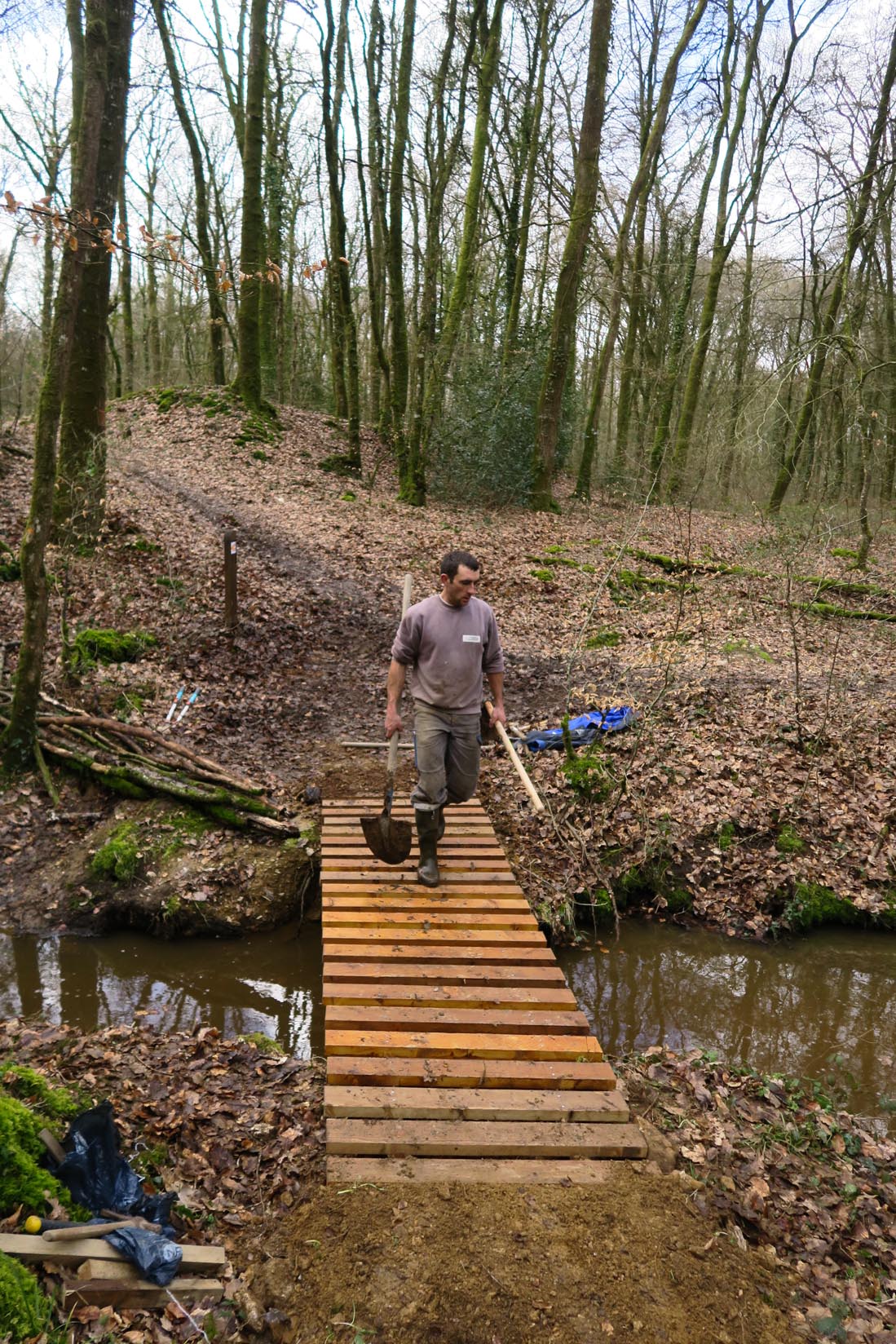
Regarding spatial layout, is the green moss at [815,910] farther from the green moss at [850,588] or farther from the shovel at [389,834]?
the green moss at [850,588]

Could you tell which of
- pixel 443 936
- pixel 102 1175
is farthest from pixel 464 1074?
pixel 102 1175

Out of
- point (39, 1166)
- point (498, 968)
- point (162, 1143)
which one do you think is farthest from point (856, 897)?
point (39, 1166)

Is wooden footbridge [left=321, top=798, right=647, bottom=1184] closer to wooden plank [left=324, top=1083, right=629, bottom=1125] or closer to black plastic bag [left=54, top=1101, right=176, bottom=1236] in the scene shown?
wooden plank [left=324, top=1083, right=629, bottom=1125]

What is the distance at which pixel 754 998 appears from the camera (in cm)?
654

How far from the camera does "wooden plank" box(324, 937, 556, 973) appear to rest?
520 centimetres

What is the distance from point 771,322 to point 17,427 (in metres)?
21.2

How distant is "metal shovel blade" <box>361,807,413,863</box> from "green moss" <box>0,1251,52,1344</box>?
3.41 m

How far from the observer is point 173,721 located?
8.93m

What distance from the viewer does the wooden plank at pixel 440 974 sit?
4.98 metres

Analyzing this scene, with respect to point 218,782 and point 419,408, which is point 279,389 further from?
point 218,782

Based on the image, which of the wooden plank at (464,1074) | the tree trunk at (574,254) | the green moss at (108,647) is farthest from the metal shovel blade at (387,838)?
the tree trunk at (574,254)

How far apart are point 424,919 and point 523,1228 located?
2460 millimetres

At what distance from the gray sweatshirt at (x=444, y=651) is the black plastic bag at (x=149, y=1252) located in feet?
11.1

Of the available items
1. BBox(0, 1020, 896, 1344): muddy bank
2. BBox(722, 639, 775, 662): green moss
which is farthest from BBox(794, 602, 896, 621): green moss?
BBox(0, 1020, 896, 1344): muddy bank
